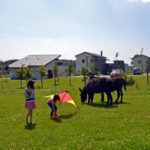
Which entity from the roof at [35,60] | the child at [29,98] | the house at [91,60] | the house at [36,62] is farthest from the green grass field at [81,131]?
the house at [91,60]

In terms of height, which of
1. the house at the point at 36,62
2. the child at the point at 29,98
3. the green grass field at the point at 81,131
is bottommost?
the green grass field at the point at 81,131

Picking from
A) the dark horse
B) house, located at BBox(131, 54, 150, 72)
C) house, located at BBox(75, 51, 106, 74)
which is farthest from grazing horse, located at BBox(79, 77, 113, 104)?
house, located at BBox(131, 54, 150, 72)

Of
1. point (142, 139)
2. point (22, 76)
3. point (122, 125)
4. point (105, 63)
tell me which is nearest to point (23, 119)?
point (122, 125)

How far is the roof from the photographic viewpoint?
10369 centimetres

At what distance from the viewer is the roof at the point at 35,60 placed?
10369 centimetres

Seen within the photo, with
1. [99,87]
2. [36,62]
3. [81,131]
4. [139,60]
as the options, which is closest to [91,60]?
[36,62]

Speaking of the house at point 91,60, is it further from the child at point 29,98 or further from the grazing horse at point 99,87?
the child at point 29,98

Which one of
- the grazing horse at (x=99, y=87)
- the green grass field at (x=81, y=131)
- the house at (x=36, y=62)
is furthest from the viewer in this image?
the house at (x=36, y=62)

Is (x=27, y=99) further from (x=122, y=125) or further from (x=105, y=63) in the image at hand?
(x=105, y=63)

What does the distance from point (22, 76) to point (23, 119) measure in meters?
52.3

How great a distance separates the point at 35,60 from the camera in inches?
4166

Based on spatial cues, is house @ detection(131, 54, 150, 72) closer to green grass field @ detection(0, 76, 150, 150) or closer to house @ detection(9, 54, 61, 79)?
house @ detection(9, 54, 61, 79)

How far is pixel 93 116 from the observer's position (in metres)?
21.2

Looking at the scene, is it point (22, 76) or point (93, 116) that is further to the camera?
point (22, 76)
